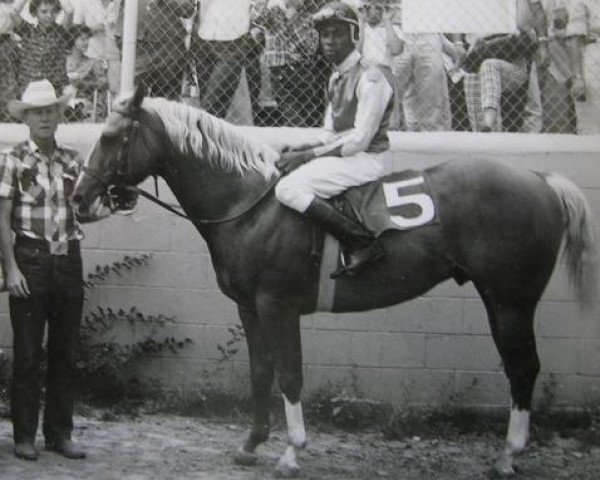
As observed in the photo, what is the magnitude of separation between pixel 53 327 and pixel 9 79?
2737mm

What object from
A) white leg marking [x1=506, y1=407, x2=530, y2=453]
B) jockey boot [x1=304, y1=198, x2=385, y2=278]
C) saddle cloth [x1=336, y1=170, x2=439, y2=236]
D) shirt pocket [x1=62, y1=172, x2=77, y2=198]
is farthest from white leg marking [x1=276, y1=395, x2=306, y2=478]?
shirt pocket [x1=62, y1=172, x2=77, y2=198]

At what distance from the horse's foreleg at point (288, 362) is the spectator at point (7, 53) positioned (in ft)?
11.1

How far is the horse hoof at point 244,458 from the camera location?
20.0ft

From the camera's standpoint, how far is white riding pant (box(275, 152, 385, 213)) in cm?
574

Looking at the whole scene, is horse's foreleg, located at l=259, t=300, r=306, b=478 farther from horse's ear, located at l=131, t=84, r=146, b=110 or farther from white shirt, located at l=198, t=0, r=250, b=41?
white shirt, located at l=198, t=0, r=250, b=41

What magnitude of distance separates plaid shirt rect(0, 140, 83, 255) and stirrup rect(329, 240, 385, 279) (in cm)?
173

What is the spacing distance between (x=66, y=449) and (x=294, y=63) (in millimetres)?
3411

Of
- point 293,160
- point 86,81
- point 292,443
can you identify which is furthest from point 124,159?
point 86,81

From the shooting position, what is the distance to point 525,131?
7.46 meters

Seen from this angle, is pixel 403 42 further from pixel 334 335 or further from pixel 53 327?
pixel 53 327

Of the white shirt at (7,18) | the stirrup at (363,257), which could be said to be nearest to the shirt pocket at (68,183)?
the stirrup at (363,257)

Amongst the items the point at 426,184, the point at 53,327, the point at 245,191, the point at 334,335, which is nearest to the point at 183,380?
the point at 334,335

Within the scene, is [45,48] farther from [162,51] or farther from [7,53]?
[162,51]

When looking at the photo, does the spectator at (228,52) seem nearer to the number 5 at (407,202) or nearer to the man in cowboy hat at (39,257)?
the man in cowboy hat at (39,257)
